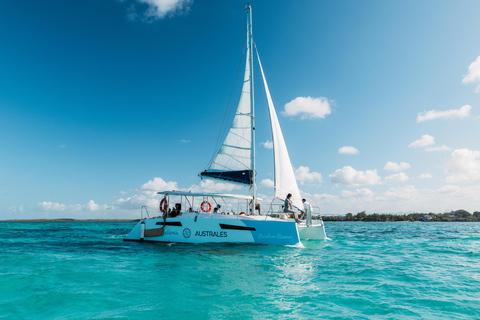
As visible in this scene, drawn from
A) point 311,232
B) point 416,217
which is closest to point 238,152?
point 311,232

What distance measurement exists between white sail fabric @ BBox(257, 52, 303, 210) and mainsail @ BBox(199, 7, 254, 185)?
56.3 inches

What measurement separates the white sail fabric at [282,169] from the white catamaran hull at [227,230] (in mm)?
2391

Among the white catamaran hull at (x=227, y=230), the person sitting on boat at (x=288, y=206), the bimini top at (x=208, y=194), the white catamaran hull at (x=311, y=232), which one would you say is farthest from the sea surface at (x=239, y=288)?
the white catamaran hull at (x=311, y=232)

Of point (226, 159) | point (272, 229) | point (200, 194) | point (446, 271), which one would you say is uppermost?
point (226, 159)

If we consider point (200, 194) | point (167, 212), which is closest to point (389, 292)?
point (200, 194)

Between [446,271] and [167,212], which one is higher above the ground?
[167,212]

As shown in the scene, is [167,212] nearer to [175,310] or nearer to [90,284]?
[90,284]

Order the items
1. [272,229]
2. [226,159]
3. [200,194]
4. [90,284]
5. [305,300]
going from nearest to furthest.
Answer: [305,300]
[90,284]
[272,229]
[200,194]
[226,159]

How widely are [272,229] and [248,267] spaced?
4776mm

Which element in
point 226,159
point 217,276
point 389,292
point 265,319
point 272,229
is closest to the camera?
point 265,319

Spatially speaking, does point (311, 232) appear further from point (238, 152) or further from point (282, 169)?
point (238, 152)

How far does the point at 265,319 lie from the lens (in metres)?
4.96

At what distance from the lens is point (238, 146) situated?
55.6ft

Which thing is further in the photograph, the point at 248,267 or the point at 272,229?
the point at 272,229
